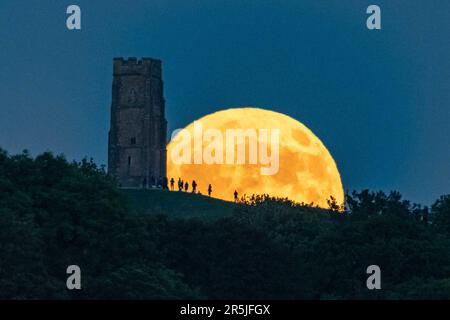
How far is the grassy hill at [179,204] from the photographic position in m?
161

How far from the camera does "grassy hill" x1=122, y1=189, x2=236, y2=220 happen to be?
6353 inches

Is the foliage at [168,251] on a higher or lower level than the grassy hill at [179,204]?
lower

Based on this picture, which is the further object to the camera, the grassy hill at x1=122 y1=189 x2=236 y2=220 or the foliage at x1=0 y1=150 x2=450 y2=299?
the grassy hill at x1=122 y1=189 x2=236 y2=220

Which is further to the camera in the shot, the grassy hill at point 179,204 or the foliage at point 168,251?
the grassy hill at point 179,204

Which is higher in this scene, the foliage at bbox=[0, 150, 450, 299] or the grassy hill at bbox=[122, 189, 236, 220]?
the grassy hill at bbox=[122, 189, 236, 220]

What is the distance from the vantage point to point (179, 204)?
166 meters

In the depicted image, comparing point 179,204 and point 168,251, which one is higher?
point 179,204

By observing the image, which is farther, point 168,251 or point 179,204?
point 179,204
